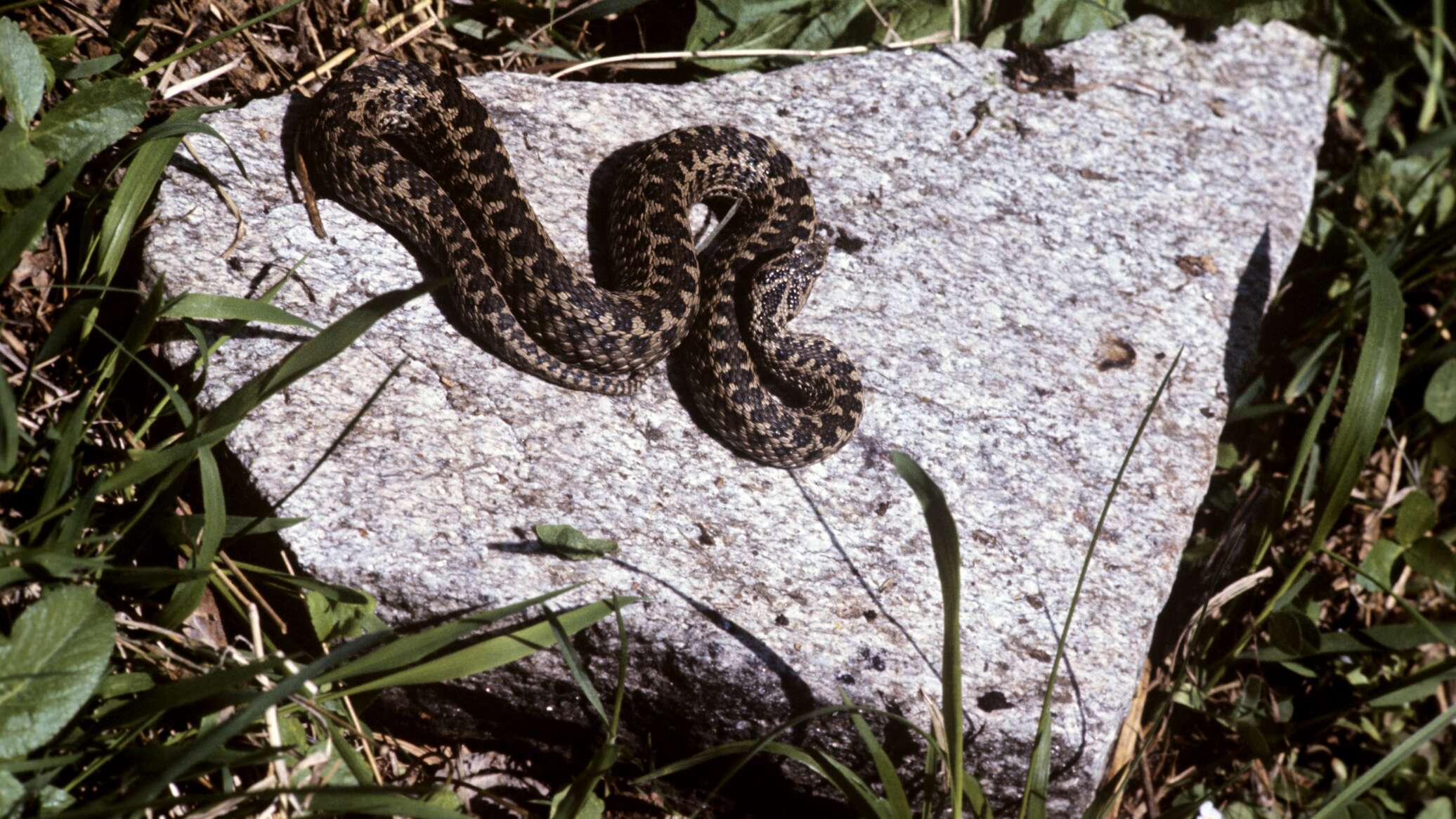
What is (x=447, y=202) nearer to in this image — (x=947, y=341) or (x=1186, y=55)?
(x=947, y=341)

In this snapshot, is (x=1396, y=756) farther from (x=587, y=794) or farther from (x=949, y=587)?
(x=587, y=794)

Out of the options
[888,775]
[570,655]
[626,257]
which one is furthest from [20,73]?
[888,775]

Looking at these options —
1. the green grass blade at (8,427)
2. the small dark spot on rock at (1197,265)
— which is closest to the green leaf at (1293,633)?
the small dark spot on rock at (1197,265)

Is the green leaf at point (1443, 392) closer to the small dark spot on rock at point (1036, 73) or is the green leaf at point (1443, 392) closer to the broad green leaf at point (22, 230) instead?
the small dark spot on rock at point (1036, 73)

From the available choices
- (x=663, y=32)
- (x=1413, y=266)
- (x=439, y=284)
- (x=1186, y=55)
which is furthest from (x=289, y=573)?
(x=1413, y=266)

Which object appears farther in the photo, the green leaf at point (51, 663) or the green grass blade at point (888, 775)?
the green grass blade at point (888, 775)

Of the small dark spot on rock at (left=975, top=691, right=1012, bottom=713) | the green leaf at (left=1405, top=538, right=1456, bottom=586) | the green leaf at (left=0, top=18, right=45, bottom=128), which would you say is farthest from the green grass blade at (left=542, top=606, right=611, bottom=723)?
the green leaf at (left=1405, top=538, right=1456, bottom=586)
